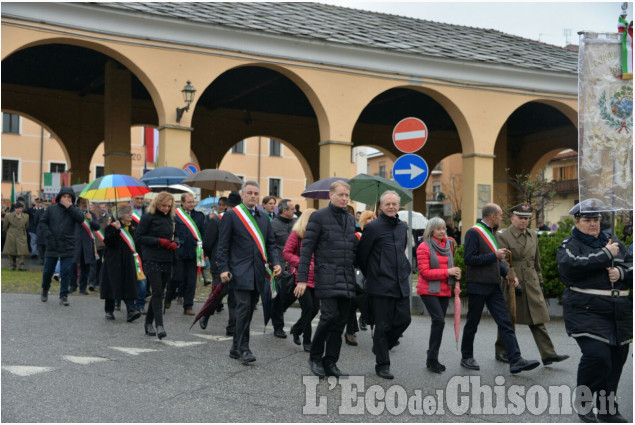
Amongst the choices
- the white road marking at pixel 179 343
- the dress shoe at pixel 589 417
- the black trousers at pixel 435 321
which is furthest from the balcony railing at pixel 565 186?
the dress shoe at pixel 589 417

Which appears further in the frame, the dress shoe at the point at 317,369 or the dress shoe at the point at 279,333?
the dress shoe at the point at 279,333

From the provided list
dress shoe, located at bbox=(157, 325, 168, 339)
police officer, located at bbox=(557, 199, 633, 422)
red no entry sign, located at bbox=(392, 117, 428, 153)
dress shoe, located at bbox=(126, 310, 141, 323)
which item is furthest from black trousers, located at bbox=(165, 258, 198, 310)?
police officer, located at bbox=(557, 199, 633, 422)

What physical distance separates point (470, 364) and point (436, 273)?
1.02 meters

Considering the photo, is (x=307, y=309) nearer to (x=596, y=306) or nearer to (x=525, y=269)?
(x=525, y=269)

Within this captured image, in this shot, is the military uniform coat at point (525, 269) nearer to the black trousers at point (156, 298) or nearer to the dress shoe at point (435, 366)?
the dress shoe at point (435, 366)

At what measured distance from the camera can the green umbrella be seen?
40.0 feet

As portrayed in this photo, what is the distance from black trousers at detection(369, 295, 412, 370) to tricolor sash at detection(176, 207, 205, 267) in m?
4.97

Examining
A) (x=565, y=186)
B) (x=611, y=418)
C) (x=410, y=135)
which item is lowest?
(x=611, y=418)

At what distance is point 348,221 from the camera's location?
7.45 meters

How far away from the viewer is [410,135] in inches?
460

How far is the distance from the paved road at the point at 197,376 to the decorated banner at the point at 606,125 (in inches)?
73.8

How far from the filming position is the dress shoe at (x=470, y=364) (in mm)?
7920

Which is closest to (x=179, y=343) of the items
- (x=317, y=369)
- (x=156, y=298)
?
(x=156, y=298)

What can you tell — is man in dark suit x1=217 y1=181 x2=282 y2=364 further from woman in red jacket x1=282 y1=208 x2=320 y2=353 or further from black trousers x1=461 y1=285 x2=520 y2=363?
black trousers x1=461 y1=285 x2=520 y2=363
